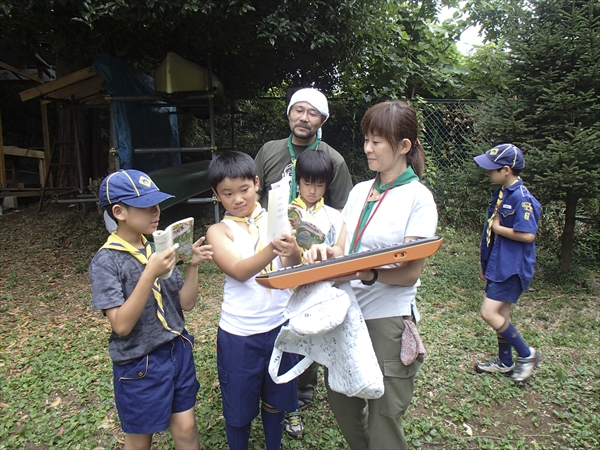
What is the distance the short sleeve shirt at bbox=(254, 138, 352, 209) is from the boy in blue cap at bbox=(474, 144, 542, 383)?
1192mm

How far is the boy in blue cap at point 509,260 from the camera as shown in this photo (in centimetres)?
304

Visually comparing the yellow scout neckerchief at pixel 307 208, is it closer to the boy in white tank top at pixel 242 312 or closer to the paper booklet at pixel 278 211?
the boy in white tank top at pixel 242 312

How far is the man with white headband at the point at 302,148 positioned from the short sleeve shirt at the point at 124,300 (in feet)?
3.59

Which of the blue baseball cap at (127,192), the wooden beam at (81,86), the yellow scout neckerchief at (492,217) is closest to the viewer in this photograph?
the blue baseball cap at (127,192)

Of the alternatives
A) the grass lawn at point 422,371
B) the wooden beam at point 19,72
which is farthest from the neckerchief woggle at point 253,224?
the wooden beam at point 19,72

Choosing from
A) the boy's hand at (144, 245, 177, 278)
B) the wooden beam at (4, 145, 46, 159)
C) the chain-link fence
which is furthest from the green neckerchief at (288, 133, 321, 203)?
the wooden beam at (4, 145, 46, 159)

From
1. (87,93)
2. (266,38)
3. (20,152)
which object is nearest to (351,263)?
(266,38)

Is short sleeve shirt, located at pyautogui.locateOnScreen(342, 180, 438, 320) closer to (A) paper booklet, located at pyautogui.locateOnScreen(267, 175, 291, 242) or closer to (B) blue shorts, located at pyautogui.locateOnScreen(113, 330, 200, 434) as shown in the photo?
(A) paper booklet, located at pyautogui.locateOnScreen(267, 175, 291, 242)

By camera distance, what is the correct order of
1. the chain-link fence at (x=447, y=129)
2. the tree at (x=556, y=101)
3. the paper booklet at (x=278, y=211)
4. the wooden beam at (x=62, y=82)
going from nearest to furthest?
the paper booklet at (x=278, y=211), the tree at (x=556, y=101), the wooden beam at (x=62, y=82), the chain-link fence at (x=447, y=129)

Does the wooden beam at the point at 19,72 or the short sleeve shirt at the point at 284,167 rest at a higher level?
the wooden beam at the point at 19,72

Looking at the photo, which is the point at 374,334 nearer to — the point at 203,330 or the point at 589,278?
the point at 203,330

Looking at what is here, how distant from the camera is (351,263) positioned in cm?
138

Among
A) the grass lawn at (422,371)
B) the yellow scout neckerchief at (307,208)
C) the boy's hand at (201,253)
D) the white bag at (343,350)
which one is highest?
the yellow scout neckerchief at (307,208)

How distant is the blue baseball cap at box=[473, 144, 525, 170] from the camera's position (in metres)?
3.13
